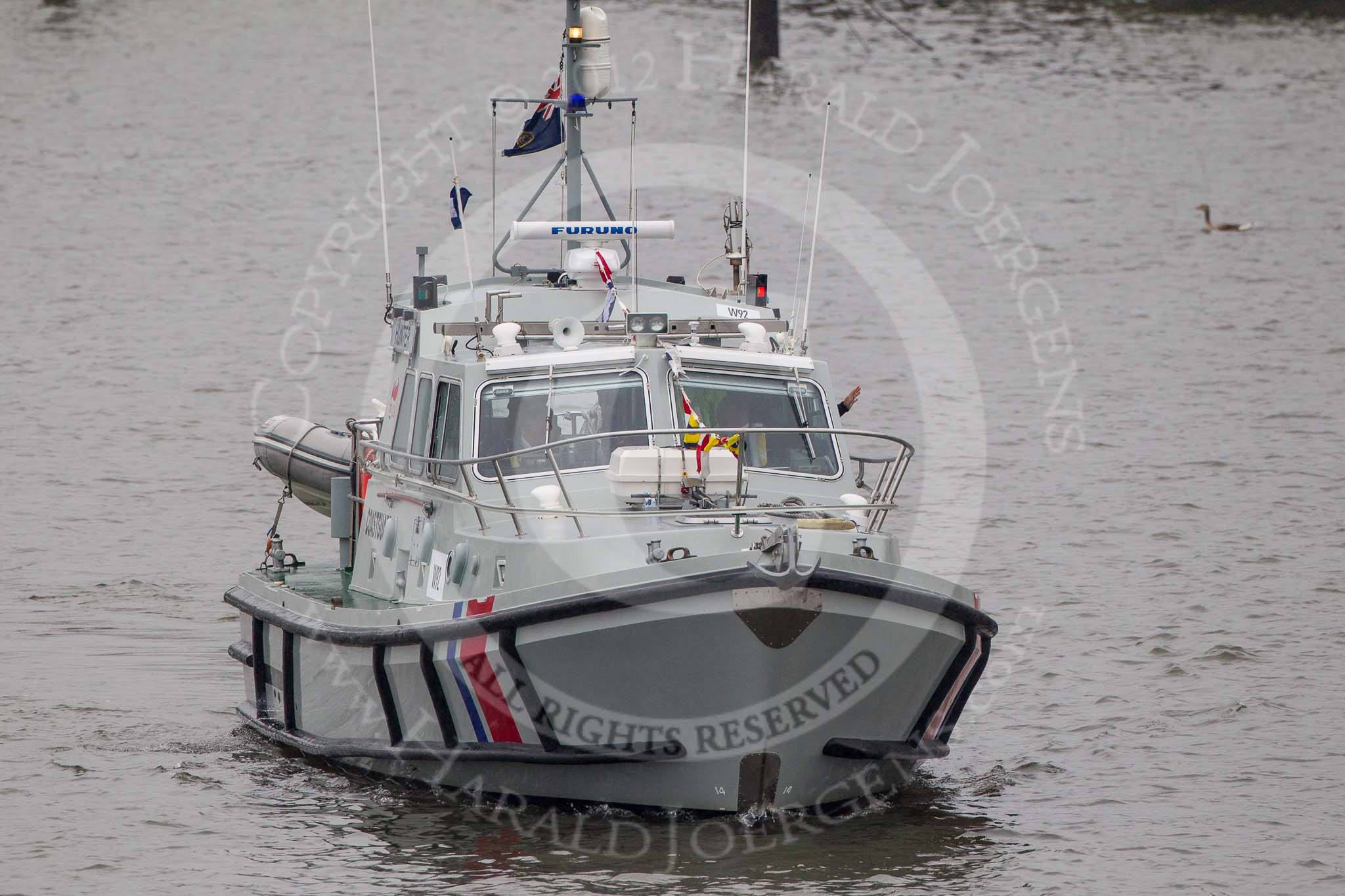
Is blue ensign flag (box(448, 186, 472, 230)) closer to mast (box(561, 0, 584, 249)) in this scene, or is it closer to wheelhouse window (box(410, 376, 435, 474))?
mast (box(561, 0, 584, 249))

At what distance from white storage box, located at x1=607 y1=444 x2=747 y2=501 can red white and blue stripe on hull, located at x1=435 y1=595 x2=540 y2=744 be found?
3.63ft

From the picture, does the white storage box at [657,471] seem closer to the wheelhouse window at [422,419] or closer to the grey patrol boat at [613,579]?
the grey patrol boat at [613,579]

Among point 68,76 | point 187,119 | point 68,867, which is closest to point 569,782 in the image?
point 68,867

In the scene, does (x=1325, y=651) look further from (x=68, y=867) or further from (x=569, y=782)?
(x=68, y=867)

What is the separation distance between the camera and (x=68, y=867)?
11648mm

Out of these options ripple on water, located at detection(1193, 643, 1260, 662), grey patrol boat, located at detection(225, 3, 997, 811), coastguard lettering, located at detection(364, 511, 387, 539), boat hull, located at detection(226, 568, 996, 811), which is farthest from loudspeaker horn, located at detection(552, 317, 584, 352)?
ripple on water, located at detection(1193, 643, 1260, 662)

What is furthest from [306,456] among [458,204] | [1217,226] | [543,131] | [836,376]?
[1217,226]

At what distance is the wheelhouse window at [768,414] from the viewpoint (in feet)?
41.3

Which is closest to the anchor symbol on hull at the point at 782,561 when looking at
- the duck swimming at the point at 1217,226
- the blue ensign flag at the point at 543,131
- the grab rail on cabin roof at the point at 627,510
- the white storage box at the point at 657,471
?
the grab rail on cabin roof at the point at 627,510

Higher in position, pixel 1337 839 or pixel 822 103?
pixel 822 103

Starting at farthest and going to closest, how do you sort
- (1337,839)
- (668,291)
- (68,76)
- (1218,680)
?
1. (68,76)
2. (1218,680)
3. (668,291)
4. (1337,839)

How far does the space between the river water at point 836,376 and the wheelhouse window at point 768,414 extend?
7.67 feet

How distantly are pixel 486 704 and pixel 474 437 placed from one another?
69.0 inches

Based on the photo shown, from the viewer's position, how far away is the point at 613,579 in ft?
35.8
